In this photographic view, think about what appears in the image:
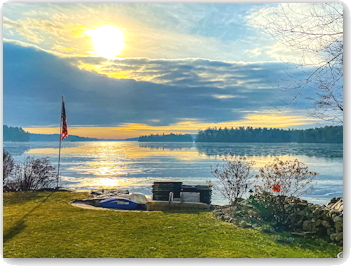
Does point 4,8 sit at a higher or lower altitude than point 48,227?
higher

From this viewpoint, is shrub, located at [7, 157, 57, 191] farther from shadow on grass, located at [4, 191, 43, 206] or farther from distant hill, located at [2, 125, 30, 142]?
distant hill, located at [2, 125, 30, 142]

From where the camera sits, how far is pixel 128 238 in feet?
17.2

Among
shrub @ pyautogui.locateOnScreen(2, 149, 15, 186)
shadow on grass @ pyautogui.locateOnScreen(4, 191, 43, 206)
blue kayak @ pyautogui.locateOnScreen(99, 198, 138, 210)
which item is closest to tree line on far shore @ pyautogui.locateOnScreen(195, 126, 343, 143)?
blue kayak @ pyautogui.locateOnScreen(99, 198, 138, 210)

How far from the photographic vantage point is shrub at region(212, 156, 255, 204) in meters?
6.09

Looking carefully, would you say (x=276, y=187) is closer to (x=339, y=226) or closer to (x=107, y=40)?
(x=339, y=226)

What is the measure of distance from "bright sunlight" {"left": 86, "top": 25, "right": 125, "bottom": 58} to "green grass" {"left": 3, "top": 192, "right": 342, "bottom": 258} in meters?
2.66

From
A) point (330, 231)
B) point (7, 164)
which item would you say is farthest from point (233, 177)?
point (7, 164)

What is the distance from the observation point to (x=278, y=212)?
5.74 metres

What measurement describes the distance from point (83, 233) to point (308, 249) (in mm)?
3256

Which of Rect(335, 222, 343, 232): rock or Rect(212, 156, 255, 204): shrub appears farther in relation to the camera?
Rect(212, 156, 255, 204): shrub

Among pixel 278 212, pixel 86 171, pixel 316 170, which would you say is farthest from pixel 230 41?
pixel 86 171

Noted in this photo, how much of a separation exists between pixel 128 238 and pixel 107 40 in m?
3.03

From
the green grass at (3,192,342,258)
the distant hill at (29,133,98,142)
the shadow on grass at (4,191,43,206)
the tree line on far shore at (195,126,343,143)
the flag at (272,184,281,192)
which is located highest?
the tree line on far shore at (195,126,343,143)

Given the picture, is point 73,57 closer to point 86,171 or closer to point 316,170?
point 86,171
